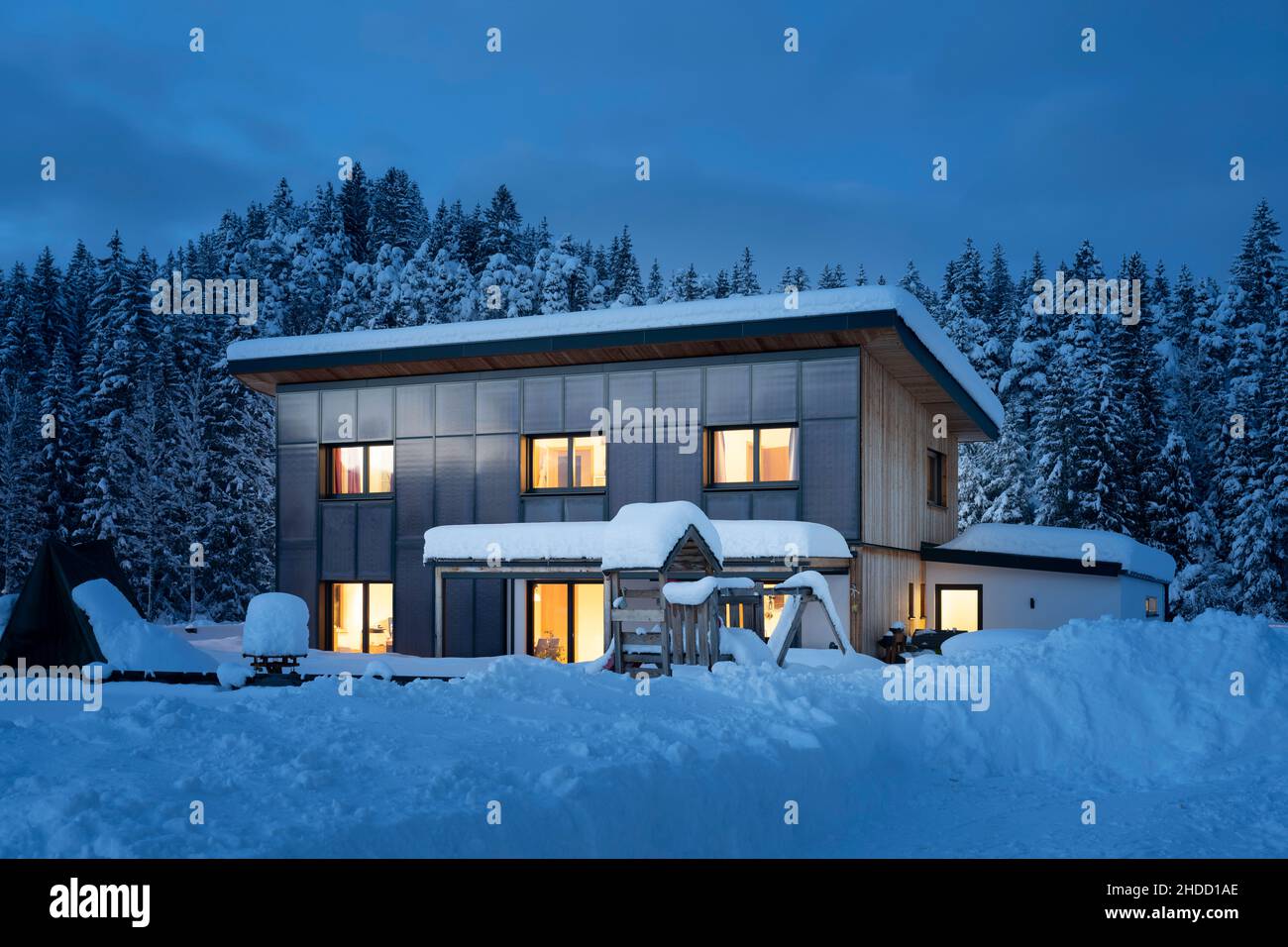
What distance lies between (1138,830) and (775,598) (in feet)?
44.5

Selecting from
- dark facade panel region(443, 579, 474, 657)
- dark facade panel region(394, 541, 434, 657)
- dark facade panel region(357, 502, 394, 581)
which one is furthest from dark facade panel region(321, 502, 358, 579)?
dark facade panel region(443, 579, 474, 657)

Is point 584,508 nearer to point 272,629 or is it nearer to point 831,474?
point 831,474

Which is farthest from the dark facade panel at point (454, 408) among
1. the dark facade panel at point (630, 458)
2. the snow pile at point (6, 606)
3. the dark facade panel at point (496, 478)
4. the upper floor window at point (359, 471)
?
the snow pile at point (6, 606)

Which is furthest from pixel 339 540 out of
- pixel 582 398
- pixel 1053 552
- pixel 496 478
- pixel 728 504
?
pixel 1053 552

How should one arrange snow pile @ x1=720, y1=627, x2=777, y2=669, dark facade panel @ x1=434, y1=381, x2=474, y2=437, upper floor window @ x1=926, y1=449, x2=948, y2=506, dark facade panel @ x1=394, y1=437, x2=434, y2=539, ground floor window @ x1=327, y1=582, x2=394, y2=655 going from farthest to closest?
upper floor window @ x1=926, y1=449, x2=948, y2=506
ground floor window @ x1=327, y1=582, x2=394, y2=655
dark facade panel @ x1=394, y1=437, x2=434, y2=539
dark facade panel @ x1=434, y1=381, x2=474, y2=437
snow pile @ x1=720, y1=627, x2=777, y2=669

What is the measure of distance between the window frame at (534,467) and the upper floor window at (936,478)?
10173 mm

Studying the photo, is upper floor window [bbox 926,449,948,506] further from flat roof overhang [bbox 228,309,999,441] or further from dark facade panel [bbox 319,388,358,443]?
dark facade panel [bbox 319,388,358,443]

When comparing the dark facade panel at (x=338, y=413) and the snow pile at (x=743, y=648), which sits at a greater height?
the dark facade panel at (x=338, y=413)

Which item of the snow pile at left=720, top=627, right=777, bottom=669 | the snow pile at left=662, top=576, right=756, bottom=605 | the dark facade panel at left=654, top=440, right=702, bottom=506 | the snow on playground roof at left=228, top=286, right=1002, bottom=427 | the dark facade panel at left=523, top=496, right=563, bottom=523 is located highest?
the snow on playground roof at left=228, top=286, right=1002, bottom=427

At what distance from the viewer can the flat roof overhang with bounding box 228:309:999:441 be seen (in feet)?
66.6

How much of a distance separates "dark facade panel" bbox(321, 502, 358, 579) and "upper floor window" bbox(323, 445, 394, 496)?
43cm

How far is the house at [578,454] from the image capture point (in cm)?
2064

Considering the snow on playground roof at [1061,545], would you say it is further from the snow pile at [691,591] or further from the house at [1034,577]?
the snow pile at [691,591]
